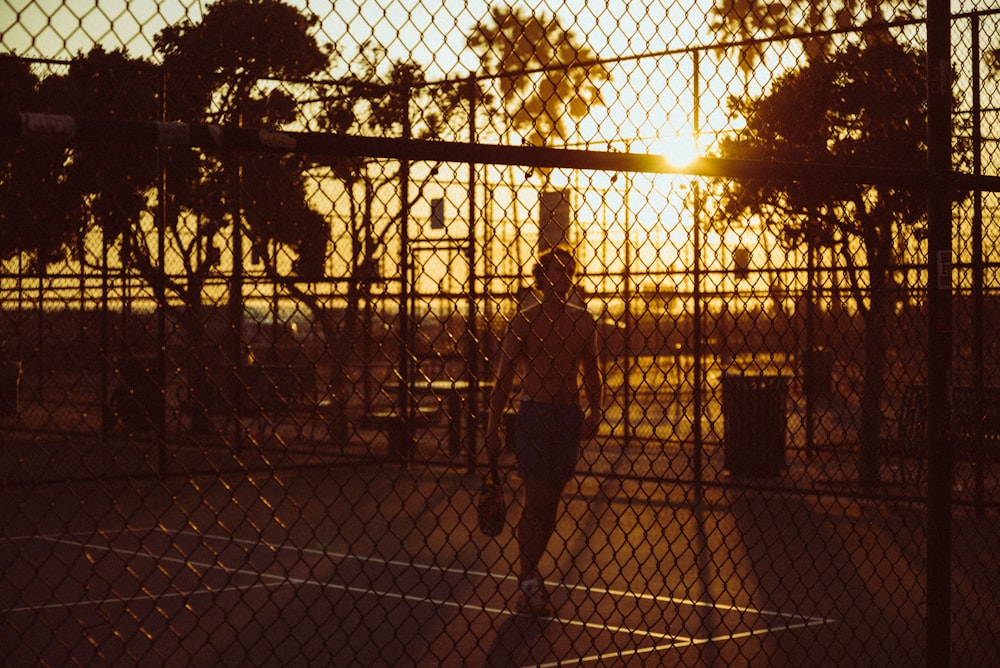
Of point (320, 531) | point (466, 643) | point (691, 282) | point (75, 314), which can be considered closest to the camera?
point (466, 643)

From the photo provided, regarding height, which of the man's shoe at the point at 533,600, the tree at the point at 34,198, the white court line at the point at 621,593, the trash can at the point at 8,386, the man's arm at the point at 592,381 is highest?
the tree at the point at 34,198

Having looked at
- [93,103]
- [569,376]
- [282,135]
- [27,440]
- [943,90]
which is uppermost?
[93,103]

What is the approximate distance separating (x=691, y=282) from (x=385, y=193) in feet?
10.7

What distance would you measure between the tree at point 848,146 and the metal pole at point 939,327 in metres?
5.17

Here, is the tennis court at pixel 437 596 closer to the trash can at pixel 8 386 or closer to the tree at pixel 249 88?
the tree at pixel 249 88

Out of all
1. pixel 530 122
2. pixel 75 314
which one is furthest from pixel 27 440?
pixel 530 122

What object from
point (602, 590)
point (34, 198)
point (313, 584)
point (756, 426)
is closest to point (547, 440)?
point (602, 590)

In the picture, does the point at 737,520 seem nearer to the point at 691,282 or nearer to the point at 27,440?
the point at 691,282

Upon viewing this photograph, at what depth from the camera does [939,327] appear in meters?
4.02

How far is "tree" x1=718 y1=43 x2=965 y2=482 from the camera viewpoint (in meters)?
9.57

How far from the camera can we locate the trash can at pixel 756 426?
38.8ft

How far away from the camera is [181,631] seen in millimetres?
6141

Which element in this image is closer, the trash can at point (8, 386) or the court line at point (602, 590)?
Answer: the court line at point (602, 590)

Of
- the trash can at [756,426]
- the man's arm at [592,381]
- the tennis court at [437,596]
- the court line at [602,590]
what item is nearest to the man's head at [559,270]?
the man's arm at [592,381]
